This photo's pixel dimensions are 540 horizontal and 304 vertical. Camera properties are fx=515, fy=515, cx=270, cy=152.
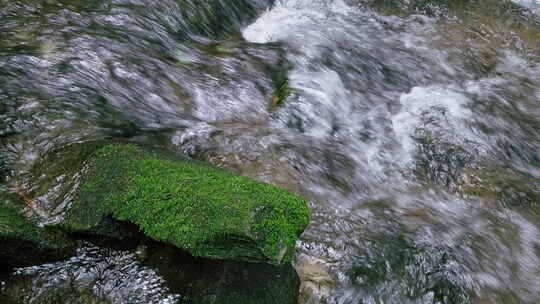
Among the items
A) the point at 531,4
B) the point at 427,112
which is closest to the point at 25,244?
the point at 427,112

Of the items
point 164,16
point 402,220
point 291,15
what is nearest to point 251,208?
point 402,220

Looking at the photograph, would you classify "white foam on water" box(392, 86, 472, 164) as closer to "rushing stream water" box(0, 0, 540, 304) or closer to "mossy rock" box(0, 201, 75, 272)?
"rushing stream water" box(0, 0, 540, 304)

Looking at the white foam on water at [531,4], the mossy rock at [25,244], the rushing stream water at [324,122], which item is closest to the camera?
the mossy rock at [25,244]

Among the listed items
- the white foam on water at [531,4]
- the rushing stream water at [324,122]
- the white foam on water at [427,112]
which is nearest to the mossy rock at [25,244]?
the rushing stream water at [324,122]

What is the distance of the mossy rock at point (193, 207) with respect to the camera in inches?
125

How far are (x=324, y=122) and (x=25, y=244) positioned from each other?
3.90 metres

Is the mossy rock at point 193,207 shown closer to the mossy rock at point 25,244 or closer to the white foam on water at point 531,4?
the mossy rock at point 25,244

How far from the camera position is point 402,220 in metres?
4.71

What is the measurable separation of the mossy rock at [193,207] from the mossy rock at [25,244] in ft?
0.52

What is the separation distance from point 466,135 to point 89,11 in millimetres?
5095

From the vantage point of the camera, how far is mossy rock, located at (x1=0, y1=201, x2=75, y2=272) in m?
3.16

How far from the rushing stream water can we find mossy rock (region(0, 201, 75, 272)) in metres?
0.11

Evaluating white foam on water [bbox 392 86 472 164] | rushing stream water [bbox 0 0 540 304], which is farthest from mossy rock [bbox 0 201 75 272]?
white foam on water [bbox 392 86 472 164]

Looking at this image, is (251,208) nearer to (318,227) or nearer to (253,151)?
(318,227)
